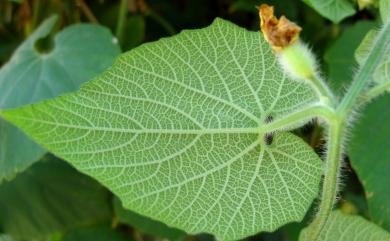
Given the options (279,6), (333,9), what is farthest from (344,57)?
(333,9)

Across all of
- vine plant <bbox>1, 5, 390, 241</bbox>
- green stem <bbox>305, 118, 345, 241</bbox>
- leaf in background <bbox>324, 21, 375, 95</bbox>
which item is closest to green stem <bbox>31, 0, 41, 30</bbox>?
leaf in background <bbox>324, 21, 375, 95</bbox>

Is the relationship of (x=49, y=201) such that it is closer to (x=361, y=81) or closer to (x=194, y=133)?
(x=194, y=133)

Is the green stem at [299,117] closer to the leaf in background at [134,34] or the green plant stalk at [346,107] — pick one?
the green plant stalk at [346,107]

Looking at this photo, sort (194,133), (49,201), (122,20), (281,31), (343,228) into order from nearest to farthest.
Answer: (281,31), (194,133), (343,228), (122,20), (49,201)

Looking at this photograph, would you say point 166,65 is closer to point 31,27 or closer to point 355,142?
point 355,142

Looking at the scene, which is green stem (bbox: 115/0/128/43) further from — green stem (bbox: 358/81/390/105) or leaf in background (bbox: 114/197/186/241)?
green stem (bbox: 358/81/390/105)

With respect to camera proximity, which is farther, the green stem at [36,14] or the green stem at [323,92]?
the green stem at [36,14]

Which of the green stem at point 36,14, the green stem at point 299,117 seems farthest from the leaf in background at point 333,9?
the green stem at point 36,14
